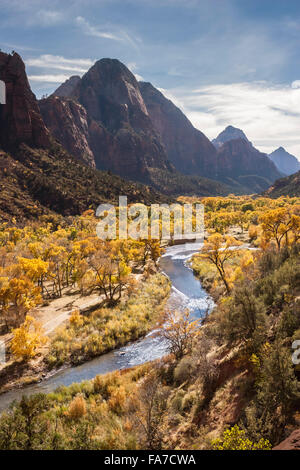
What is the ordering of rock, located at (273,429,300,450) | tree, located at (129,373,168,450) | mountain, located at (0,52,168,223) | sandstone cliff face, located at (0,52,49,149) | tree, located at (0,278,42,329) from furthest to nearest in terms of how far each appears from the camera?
sandstone cliff face, located at (0,52,49,149), mountain, located at (0,52,168,223), tree, located at (0,278,42,329), tree, located at (129,373,168,450), rock, located at (273,429,300,450)

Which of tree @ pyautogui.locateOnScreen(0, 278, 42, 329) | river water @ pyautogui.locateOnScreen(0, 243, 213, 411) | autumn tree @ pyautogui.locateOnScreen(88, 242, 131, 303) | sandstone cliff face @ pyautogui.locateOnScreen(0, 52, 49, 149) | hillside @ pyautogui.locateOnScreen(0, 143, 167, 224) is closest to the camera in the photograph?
river water @ pyautogui.locateOnScreen(0, 243, 213, 411)

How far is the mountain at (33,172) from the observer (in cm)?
8059

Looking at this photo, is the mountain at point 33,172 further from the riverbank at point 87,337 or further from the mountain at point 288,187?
the mountain at point 288,187

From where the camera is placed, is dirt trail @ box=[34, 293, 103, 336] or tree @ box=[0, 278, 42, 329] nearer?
tree @ box=[0, 278, 42, 329]

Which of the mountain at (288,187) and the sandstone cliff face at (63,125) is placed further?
the sandstone cliff face at (63,125)

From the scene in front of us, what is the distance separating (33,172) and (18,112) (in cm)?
3747

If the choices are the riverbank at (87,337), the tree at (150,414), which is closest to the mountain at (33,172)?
the riverbank at (87,337)

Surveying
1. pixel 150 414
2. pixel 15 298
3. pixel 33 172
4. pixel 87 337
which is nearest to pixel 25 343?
pixel 15 298

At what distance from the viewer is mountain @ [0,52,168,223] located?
8059 cm

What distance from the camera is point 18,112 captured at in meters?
107

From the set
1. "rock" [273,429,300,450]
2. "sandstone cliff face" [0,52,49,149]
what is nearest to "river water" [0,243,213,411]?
"rock" [273,429,300,450]

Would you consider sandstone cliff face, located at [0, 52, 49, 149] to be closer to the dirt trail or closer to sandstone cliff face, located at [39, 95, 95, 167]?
sandstone cliff face, located at [39, 95, 95, 167]

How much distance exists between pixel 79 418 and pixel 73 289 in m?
24.0

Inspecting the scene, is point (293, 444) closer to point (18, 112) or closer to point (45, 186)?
point (45, 186)
